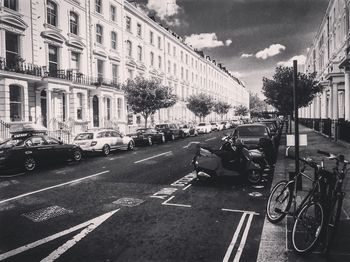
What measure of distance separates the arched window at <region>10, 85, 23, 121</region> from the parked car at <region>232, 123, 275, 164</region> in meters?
14.7

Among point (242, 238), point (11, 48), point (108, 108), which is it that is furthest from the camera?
point (108, 108)

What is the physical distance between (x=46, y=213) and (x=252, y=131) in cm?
1001

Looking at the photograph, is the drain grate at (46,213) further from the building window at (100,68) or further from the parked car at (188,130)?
the parked car at (188,130)

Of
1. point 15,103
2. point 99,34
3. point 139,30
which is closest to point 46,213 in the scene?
point 15,103

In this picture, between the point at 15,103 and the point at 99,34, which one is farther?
the point at 99,34

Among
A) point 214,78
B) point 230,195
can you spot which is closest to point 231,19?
point 230,195

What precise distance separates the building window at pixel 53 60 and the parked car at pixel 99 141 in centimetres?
907

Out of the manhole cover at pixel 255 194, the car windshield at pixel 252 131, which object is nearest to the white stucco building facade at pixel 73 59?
the car windshield at pixel 252 131

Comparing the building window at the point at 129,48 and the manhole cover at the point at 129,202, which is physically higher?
the building window at the point at 129,48

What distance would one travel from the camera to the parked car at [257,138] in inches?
485

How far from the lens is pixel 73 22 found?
26.4 m

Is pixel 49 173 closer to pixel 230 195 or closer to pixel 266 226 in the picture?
pixel 230 195

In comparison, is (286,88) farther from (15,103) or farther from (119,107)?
(15,103)

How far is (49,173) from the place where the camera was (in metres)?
11.2
